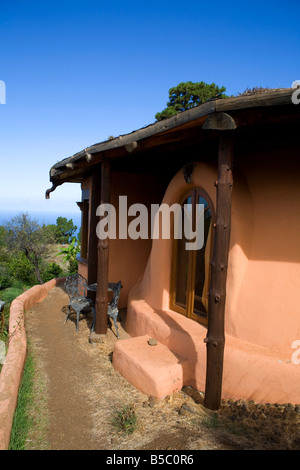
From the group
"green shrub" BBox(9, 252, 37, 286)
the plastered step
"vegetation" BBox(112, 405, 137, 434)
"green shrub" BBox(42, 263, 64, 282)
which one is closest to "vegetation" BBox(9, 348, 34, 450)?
"vegetation" BBox(112, 405, 137, 434)

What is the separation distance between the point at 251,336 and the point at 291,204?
1.73m

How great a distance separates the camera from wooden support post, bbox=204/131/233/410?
349cm

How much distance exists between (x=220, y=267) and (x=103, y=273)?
2906mm

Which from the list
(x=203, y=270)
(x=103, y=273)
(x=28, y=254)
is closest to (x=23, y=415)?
(x=103, y=273)

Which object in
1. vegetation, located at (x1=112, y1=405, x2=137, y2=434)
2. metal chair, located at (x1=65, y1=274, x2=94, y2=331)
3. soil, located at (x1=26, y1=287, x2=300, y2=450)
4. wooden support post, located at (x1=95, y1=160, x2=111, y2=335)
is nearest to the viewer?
→ soil, located at (x1=26, y1=287, x2=300, y2=450)

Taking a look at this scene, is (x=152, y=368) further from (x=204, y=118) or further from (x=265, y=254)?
(x=204, y=118)

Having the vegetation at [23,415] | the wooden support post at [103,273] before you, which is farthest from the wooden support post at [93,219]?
the vegetation at [23,415]

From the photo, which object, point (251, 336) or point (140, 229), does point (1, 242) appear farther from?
point (251, 336)

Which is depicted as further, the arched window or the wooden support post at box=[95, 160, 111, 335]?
the wooden support post at box=[95, 160, 111, 335]

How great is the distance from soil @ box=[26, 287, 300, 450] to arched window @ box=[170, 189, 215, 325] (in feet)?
4.47

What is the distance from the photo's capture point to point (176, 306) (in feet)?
18.2

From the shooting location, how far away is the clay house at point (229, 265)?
353 centimetres

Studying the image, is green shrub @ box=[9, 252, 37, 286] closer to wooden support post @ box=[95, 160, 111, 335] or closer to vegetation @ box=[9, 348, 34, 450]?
wooden support post @ box=[95, 160, 111, 335]
